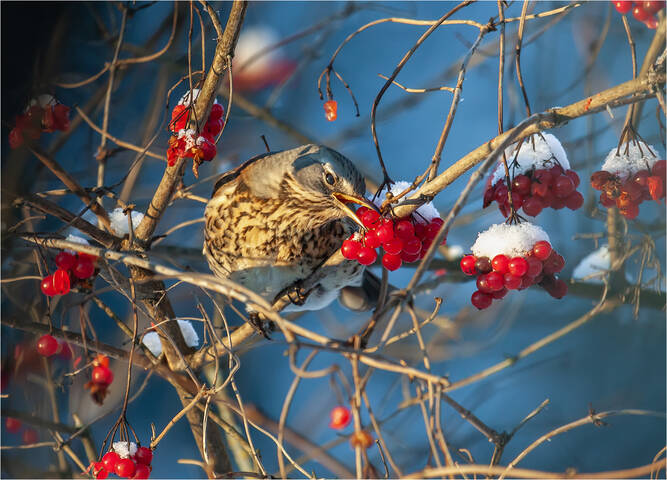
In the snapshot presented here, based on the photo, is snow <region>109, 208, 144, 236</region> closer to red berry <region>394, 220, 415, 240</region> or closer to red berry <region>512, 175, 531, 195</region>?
red berry <region>394, 220, 415, 240</region>

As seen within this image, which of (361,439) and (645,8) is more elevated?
(645,8)

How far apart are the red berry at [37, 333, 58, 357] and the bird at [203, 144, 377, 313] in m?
0.61

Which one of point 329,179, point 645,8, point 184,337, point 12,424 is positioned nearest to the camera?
point 645,8

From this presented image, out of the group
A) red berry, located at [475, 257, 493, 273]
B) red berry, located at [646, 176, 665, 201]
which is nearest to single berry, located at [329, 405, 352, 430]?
red berry, located at [475, 257, 493, 273]

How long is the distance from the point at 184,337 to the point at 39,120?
2.76 ft

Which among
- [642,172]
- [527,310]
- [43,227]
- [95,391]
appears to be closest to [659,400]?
[527,310]

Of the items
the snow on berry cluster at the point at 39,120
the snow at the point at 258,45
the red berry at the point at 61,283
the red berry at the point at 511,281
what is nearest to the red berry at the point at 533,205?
the red berry at the point at 511,281

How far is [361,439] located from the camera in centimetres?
94

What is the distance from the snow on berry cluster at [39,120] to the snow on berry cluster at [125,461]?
0.92 meters

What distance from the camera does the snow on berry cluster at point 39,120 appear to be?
173 cm

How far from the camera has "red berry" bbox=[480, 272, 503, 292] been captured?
136 cm

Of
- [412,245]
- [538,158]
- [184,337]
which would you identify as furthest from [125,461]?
[538,158]

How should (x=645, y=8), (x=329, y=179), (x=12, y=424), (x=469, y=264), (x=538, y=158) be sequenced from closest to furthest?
(x=469, y=264)
(x=538, y=158)
(x=645, y=8)
(x=329, y=179)
(x=12, y=424)

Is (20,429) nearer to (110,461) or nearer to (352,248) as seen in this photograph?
(110,461)
